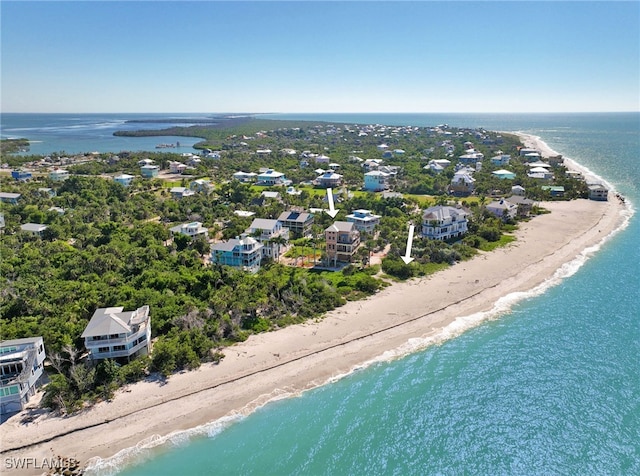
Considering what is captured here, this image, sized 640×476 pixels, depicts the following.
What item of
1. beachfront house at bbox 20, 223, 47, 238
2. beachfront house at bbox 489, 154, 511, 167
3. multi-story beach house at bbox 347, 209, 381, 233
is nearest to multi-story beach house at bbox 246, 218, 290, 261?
multi-story beach house at bbox 347, 209, 381, 233

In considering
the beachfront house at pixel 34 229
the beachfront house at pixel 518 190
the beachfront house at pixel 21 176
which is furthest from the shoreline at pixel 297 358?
→ the beachfront house at pixel 21 176

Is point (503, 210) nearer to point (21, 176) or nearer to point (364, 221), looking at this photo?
point (364, 221)

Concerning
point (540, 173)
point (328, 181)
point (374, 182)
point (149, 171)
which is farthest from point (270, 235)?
Answer: point (540, 173)

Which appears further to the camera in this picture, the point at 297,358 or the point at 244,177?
the point at 244,177

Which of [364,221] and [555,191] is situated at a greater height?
[555,191]

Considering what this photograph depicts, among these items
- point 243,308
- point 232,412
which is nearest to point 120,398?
point 232,412

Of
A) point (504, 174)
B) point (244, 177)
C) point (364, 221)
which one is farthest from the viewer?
point (244, 177)
